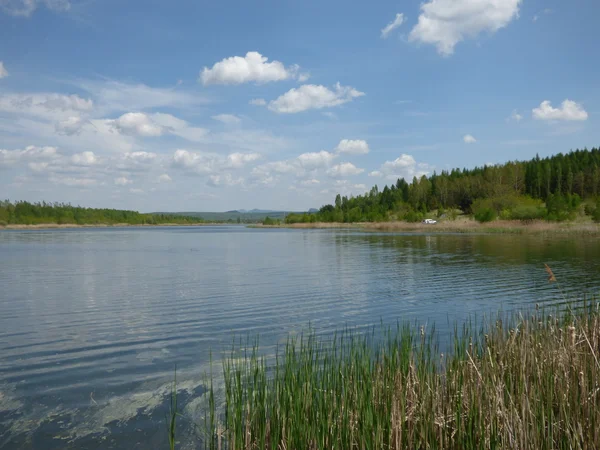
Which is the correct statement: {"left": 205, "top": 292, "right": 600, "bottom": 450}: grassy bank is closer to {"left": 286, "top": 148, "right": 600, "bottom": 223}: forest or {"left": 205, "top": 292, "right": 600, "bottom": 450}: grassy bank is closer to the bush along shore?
the bush along shore

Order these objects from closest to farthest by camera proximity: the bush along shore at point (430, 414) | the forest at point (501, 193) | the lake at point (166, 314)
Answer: the bush along shore at point (430, 414) → the lake at point (166, 314) → the forest at point (501, 193)

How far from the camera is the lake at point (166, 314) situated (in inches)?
262

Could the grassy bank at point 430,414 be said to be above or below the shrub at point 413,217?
below

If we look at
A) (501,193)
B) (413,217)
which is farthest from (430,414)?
(501,193)

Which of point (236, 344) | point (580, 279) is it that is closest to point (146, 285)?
point (236, 344)

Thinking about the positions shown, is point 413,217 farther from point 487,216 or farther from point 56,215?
point 56,215

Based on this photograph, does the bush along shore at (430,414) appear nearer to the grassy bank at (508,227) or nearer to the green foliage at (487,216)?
the grassy bank at (508,227)

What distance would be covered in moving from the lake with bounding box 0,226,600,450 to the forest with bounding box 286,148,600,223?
61.0 metres

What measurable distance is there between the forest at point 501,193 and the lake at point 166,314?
60990mm

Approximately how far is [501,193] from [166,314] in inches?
3902

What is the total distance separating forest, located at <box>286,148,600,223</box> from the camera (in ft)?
275

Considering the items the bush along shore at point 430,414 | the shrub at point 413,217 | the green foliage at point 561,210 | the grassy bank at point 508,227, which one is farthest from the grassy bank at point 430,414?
the shrub at point 413,217

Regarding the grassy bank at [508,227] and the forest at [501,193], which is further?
the forest at [501,193]

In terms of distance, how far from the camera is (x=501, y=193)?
101 metres
